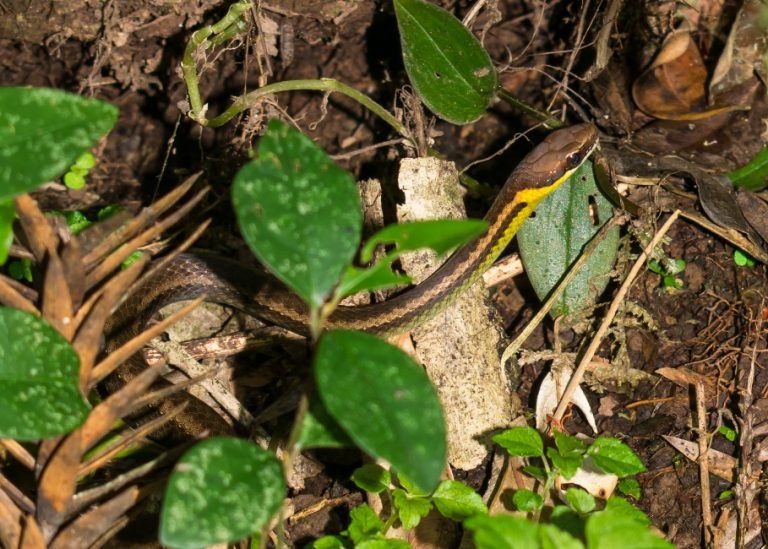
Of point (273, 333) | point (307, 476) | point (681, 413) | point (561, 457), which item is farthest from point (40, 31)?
point (681, 413)

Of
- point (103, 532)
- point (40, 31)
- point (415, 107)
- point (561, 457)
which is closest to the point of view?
point (103, 532)

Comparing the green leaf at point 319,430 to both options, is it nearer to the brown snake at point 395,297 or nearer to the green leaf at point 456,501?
the green leaf at point 456,501

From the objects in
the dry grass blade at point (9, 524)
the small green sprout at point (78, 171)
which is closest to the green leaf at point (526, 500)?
the dry grass blade at point (9, 524)

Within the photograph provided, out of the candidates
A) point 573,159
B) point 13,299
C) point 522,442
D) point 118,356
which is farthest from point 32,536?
point 573,159

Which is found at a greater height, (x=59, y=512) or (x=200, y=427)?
(x=59, y=512)

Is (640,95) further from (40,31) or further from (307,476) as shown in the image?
(40,31)

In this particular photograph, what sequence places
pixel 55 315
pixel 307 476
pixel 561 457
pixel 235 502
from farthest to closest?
pixel 307 476, pixel 561 457, pixel 55 315, pixel 235 502

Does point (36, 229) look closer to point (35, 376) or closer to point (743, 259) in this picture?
point (35, 376)
